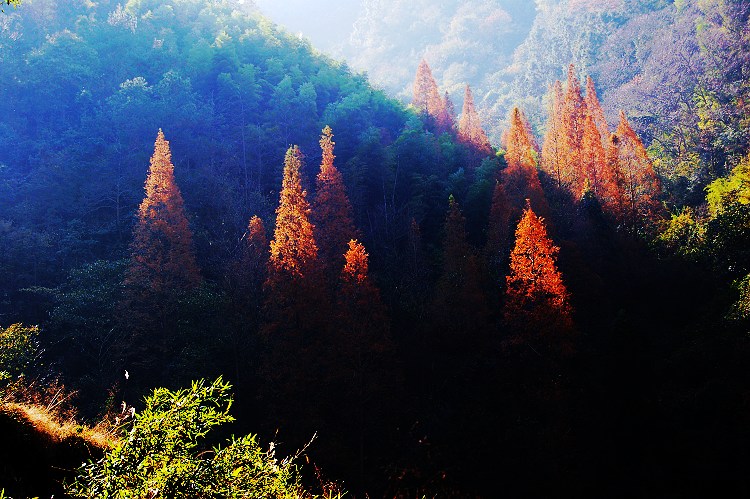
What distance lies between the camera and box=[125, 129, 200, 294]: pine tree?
79.4 feet

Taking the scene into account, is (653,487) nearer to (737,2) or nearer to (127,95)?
(127,95)

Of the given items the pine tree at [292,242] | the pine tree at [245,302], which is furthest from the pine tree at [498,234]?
the pine tree at [245,302]

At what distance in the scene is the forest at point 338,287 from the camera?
1791cm

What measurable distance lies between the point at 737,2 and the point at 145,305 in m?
76.3

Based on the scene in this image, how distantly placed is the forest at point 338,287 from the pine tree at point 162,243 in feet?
0.43

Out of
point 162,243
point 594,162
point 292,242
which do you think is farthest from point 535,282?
point 594,162

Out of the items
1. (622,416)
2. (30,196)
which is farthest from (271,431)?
(30,196)

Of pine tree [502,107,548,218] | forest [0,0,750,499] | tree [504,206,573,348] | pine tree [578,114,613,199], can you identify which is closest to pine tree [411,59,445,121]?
forest [0,0,750,499]

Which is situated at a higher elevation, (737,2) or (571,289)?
(737,2)

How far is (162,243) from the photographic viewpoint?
82.8 ft

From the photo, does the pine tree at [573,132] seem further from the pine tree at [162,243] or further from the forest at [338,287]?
the pine tree at [162,243]

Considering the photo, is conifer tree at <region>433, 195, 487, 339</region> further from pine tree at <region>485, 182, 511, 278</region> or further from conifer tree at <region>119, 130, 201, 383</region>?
conifer tree at <region>119, 130, 201, 383</region>

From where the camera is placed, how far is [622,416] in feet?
66.5

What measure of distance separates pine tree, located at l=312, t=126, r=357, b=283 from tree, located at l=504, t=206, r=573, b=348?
10210 millimetres
